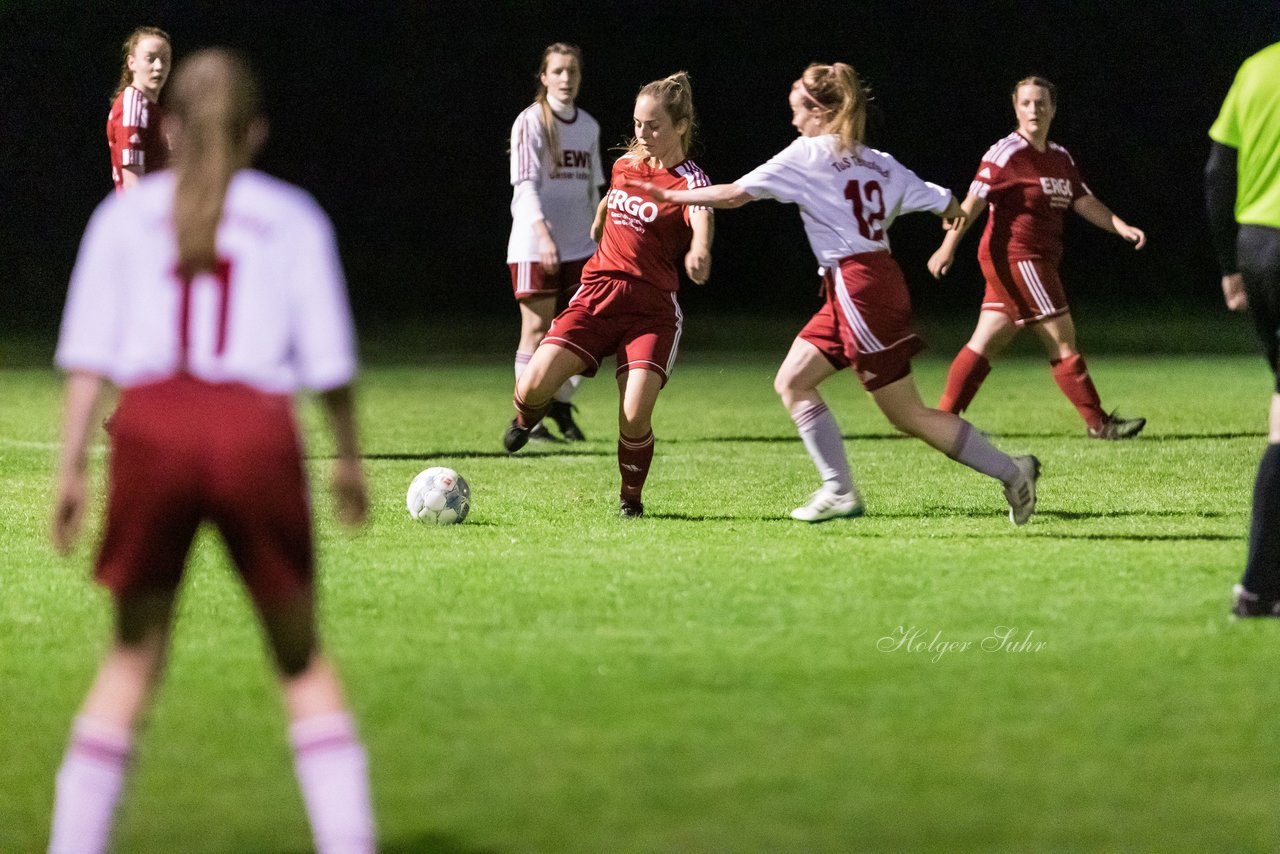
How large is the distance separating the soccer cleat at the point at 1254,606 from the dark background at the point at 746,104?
1931 centimetres

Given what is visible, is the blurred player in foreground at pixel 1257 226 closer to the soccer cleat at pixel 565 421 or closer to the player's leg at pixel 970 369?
the player's leg at pixel 970 369

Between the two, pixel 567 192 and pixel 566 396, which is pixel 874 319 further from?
pixel 566 396

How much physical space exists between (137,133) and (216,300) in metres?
6.43

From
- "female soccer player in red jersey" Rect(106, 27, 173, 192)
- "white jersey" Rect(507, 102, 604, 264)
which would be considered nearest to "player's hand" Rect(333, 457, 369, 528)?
"female soccer player in red jersey" Rect(106, 27, 173, 192)

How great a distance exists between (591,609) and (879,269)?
83.1 inches

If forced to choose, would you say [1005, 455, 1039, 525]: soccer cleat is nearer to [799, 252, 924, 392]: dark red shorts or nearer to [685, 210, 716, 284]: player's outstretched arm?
[799, 252, 924, 392]: dark red shorts

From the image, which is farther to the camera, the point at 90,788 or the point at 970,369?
the point at 970,369

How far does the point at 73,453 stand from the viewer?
10.7 feet

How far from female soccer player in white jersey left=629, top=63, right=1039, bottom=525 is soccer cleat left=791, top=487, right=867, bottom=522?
1.39 feet

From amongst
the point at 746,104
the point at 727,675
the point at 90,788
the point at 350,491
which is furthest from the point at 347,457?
the point at 746,104

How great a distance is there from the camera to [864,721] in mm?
4434

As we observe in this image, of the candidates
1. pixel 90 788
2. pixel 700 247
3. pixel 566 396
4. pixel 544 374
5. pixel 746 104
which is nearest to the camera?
pixel 90 788

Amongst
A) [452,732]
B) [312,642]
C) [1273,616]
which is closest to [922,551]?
[1273,616]

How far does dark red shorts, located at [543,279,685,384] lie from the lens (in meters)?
7.78
